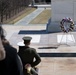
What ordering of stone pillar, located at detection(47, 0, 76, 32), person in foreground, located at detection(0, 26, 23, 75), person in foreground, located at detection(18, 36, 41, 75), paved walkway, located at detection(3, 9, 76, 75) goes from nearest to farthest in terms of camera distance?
person in foreground, located at detection(0, 26, 23, 75)
person in foreground, located at detection(18, 36, 41, 75)
paved walkway, located at detection(3, 9, 76, 75)
stone pillar, located at detection(47, 0, 76, 32)

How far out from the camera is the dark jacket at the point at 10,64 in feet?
8.16

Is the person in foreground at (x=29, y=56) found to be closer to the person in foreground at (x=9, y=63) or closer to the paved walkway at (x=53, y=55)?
the person in foreground at (x=9, y=63)

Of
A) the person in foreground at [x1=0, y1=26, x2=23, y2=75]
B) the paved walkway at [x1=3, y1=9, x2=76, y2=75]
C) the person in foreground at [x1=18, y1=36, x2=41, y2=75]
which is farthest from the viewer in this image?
the paved walkway at [x1=3, y1=9, x2=76, y2=75]

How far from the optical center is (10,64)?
252 centimetres

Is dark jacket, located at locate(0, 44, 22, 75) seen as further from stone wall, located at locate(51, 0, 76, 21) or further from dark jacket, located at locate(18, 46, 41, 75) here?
stone wall, located at locate(51, 0, 76, 21)

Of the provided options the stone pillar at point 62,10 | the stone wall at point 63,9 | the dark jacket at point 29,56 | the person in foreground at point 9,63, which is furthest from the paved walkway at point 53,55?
the person in foreground at point 9,63

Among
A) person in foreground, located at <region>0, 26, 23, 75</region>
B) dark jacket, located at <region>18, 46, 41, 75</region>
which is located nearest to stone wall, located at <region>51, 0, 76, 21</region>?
dark jacket, located at <region>18, 46, 41, 75</region>

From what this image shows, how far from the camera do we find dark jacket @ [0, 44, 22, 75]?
249 centimetres

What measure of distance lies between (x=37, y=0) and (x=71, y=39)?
2745 inches

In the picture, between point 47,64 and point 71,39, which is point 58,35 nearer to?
point 71,39

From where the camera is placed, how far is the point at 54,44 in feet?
45.2

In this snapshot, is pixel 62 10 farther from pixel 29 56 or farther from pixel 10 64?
pixel 10 64

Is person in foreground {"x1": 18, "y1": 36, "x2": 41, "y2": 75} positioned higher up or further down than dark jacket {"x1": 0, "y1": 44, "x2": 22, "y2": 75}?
further down

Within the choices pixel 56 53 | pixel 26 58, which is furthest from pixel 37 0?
pixel 26 58
